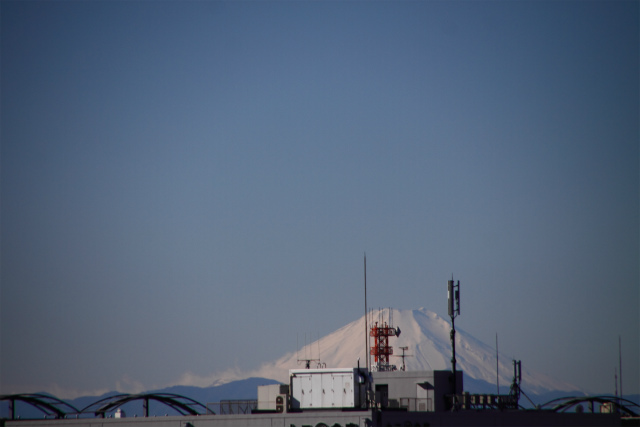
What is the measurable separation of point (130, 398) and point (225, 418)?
543 inches

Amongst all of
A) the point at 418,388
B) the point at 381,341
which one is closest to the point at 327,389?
the point at 418,388

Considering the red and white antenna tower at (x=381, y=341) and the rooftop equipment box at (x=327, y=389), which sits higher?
the red and white antenna tower at (x=381, y=341)

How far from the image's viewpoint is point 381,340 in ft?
376

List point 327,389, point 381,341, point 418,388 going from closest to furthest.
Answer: point 327,389 → point 418,388 → point 381,341

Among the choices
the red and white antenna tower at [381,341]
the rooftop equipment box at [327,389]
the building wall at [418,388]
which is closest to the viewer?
the rooftop equipment box at [327,389]

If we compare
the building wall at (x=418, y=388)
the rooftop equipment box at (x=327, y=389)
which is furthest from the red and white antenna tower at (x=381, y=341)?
the rooftop equipment box at (x=327, y=389)

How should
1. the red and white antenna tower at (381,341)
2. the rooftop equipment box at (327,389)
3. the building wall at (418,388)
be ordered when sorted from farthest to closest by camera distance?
the red and white antenna tower at (381,341) → the building wall at (418,388) → the rooftop equipment box at (327,389)

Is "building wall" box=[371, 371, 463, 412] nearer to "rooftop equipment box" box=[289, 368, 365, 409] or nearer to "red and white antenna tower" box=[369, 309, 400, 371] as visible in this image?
"rooftop equipment box" box=[289, 368, 365, 409]

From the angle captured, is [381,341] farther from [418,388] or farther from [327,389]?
[327,389]

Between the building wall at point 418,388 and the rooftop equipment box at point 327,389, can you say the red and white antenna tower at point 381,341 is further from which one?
the rooftop equipment box at point 327,389

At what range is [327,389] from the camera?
67.1m

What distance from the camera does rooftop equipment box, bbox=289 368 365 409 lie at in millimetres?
66500

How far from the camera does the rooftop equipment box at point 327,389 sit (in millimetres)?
66500

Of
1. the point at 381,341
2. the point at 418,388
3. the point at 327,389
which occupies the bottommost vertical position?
the point at 418,388
